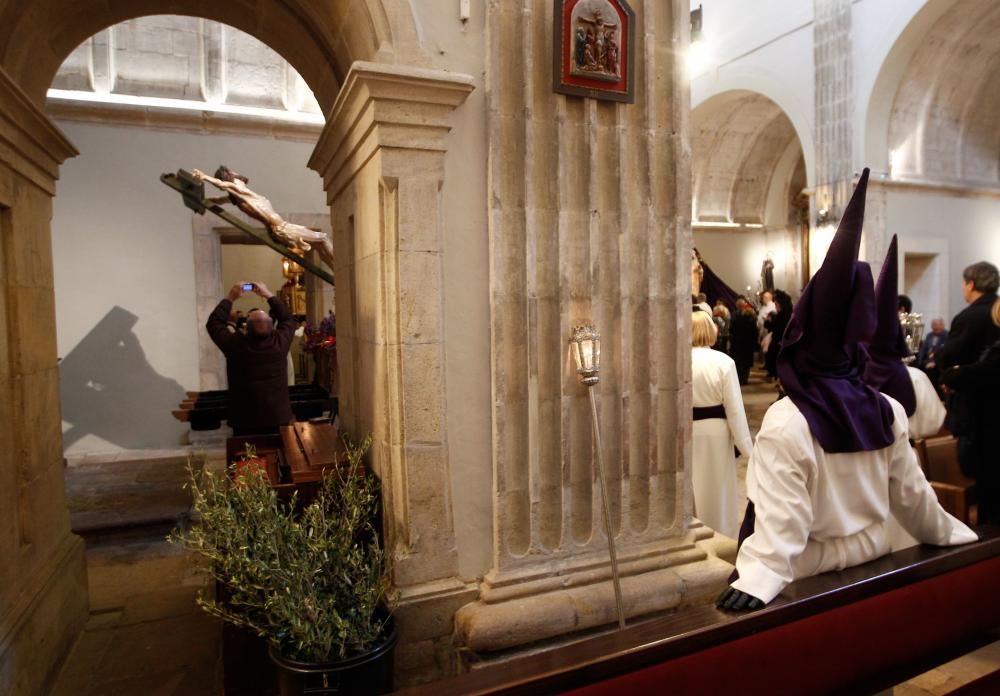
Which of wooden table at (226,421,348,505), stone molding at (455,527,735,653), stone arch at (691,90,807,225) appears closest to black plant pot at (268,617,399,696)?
stone molding at (455,527,735,653)

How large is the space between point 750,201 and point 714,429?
13.2 m

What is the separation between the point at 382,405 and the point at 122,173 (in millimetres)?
7101

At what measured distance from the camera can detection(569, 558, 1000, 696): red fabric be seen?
164cm

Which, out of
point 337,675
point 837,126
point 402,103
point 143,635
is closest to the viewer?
point 337,675

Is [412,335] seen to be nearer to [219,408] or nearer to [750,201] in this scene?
[219,408]

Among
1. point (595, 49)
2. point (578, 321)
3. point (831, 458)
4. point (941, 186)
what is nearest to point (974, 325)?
point (578, 321)

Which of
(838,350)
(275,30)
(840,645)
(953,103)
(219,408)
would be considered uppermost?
(953,103)

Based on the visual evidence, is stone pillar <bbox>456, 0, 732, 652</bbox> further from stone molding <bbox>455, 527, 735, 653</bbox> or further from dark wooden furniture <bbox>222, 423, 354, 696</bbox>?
dark wooden furniture <bbox>222, 423, 354, 696</bbox>

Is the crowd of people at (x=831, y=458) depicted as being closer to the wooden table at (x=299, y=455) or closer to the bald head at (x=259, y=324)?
the wooden table at (x=299, y=455)

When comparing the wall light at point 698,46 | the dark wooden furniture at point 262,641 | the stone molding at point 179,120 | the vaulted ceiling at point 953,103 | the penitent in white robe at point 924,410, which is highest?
the wall light at point 698,46

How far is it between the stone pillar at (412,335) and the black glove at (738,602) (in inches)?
54.4

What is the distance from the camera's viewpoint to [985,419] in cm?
375

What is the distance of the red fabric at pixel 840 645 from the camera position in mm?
1641

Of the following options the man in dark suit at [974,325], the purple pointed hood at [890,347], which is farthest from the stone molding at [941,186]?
the purple pointed hood at [890,347]
